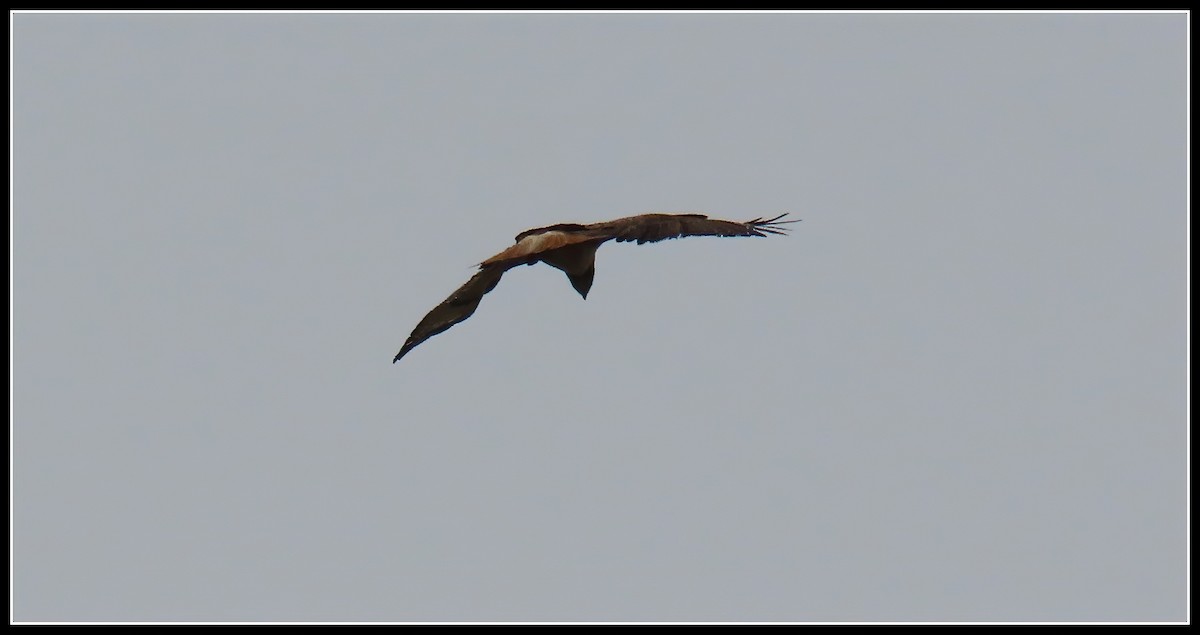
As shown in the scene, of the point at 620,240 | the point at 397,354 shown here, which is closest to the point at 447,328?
the point at 397,354

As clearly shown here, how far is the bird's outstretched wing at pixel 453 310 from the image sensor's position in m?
Result: 16.8

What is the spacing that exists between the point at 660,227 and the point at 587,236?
74 cm

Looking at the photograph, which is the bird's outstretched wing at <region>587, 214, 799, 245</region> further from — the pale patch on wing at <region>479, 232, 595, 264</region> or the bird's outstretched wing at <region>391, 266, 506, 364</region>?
the bird's outstretched wing at <region>391, 266, 506, 364</region>

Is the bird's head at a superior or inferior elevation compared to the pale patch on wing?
inferior

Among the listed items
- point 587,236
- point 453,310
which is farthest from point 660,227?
point 453,310

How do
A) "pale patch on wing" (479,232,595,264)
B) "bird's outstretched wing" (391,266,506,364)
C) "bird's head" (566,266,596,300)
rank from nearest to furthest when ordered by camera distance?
"pale patch on wing" (479,232,595,264) < "bird's head" (566,266,596,300) < "bird's outstretched wing" (391,266,506,364)

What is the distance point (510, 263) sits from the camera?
49.9 ft

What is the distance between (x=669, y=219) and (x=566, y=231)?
105 cm

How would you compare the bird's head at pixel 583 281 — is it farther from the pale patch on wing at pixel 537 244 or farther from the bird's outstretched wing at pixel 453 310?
the pale patch on wing at pixel 537 244

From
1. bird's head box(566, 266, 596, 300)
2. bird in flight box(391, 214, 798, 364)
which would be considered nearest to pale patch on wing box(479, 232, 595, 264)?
bird in flight box(391, 214, 798, 364)

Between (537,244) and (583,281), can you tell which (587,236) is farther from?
(583,281)

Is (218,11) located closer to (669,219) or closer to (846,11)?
(669,219)

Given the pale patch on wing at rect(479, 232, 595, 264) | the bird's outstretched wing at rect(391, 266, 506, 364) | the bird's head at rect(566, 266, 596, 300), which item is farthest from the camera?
the bird's outstretched wing at rect(391, 266, 506, 364)

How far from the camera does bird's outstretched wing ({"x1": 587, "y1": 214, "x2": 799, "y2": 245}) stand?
15.2 metres
